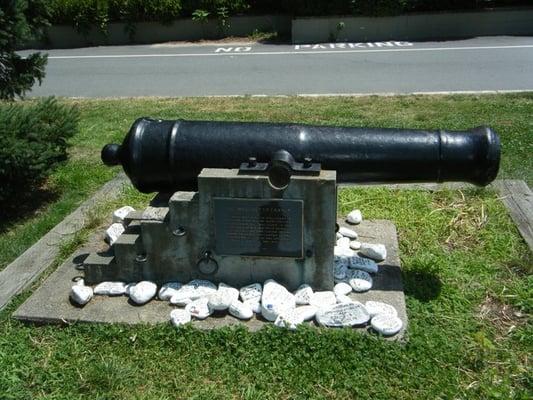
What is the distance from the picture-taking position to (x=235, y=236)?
134 inches

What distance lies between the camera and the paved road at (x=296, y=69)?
33.0 feet

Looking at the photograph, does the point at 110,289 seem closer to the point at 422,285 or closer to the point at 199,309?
the point at 199,309

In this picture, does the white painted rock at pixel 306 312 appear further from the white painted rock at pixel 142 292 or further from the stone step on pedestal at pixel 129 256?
the stone step on pedestal at pixel 129 256

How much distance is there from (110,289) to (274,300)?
40.2 inches

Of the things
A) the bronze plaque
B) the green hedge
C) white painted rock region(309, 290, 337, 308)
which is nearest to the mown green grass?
white painted rock region(309, 290, 337, 308)

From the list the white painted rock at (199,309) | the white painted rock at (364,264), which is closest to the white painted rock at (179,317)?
the white painted rock at (199,309)

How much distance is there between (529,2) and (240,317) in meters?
17.0

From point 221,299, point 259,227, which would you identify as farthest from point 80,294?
point 259,227

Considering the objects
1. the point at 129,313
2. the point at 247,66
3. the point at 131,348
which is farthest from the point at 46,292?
the point at 247,66

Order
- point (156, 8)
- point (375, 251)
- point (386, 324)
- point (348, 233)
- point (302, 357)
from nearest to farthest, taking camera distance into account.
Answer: point (302, 357) < point (386, 324) < point (375, 251) < point (348, 233) < point (156, 8)

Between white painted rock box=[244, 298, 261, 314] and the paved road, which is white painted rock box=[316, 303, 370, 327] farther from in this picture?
the paved road

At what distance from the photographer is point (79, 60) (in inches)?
587

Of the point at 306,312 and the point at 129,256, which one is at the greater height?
the point at 129,256

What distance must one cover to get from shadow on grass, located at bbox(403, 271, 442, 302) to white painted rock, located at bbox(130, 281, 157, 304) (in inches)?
60.2
